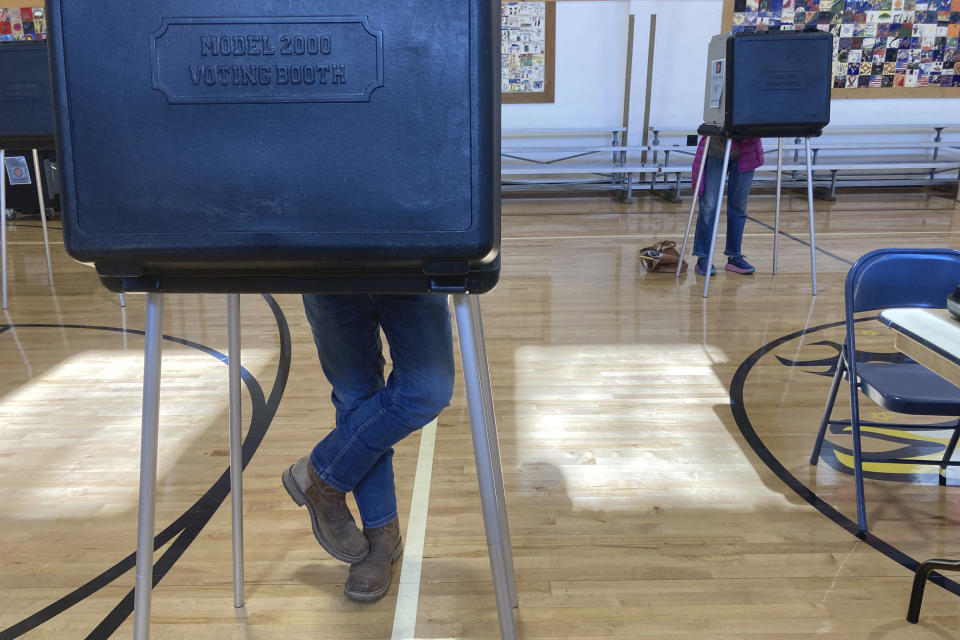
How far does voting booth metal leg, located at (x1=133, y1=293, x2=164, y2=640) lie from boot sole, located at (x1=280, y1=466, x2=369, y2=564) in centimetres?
52

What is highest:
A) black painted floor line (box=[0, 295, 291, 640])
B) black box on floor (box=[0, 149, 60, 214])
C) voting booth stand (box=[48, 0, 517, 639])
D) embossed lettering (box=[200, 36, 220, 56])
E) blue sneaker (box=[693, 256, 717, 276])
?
embossed lettering (box=[200, 36, 220, 56])

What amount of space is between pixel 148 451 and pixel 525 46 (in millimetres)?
6361

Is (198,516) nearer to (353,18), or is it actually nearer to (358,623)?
(358,623)

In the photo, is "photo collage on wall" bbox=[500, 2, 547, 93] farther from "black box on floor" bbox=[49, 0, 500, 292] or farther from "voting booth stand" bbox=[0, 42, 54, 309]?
"black box on floor" bbox=[49, 0, 500, 292]

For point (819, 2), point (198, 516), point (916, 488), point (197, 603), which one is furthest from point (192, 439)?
point (819, 2)

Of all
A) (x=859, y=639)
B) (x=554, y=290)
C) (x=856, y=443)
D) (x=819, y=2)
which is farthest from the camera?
(x=819, y=2)

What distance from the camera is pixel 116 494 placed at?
74.7 inches

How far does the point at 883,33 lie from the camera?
6566 mm

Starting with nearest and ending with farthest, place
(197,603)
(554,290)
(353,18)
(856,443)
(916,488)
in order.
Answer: (353,18)
(197,603)
(856,443)
(916,488)
(554,290)

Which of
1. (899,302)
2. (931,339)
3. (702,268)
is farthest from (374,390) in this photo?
(702,268)

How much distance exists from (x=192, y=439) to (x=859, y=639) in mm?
1745

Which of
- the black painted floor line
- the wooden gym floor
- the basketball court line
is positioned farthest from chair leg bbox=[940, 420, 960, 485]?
the black painted floor line

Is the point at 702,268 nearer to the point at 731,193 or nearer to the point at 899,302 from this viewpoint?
the point at 731,193

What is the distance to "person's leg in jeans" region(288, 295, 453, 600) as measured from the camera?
1.19 metres
